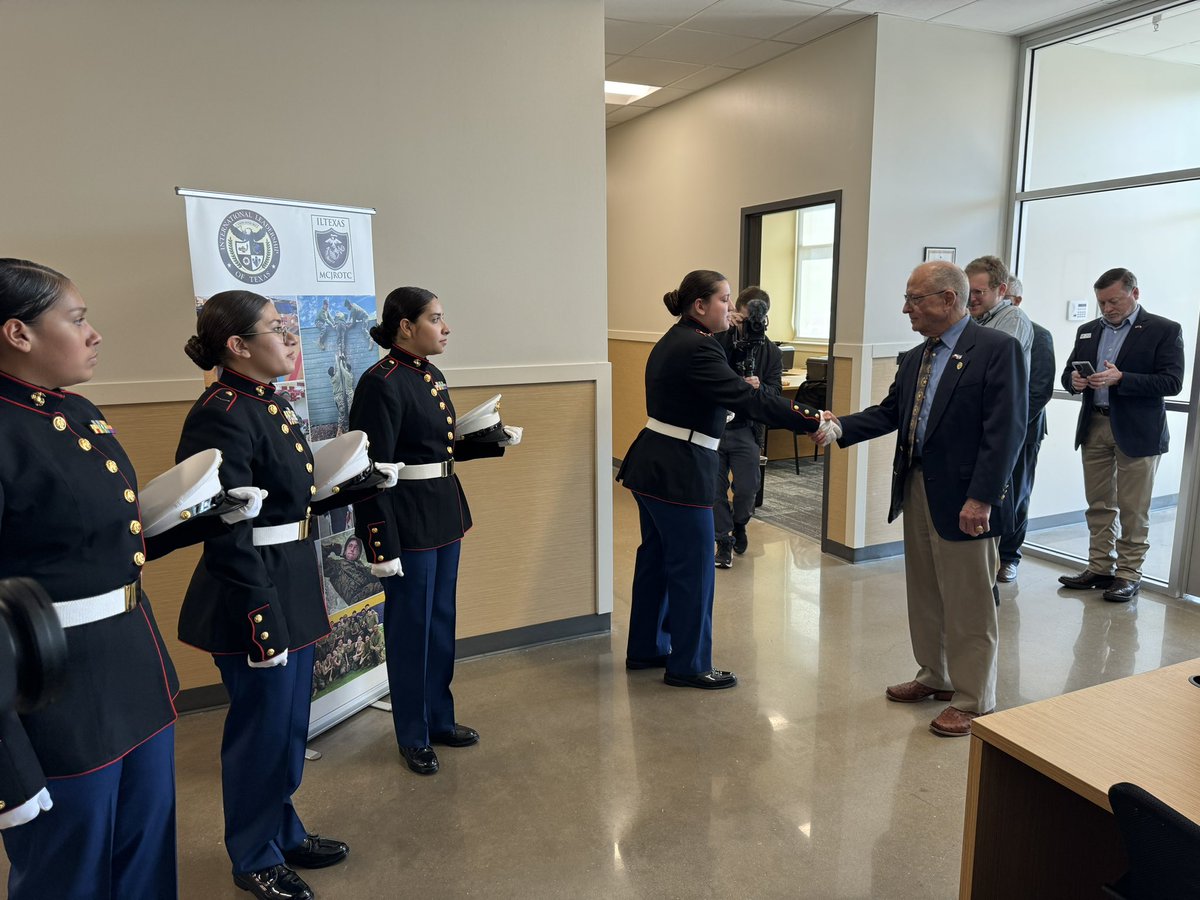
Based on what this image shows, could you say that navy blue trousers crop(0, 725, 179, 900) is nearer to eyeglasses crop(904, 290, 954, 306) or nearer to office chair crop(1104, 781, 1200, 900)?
office chair crop(1104, 781, 1200, 900)

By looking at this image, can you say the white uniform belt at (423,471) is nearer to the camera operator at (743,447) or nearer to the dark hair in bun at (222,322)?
the dark hair in bun at (222,322)

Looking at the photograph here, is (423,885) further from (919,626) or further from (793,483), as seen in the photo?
(793,483)

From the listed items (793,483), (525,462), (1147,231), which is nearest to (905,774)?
(525,462)

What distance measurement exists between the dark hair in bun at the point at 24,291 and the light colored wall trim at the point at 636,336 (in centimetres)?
549

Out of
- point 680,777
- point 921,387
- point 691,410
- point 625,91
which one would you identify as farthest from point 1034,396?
point 625,91

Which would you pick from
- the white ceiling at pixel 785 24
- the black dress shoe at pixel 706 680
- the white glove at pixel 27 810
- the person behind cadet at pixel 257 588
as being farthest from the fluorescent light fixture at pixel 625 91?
the white glove at pixel 27 810

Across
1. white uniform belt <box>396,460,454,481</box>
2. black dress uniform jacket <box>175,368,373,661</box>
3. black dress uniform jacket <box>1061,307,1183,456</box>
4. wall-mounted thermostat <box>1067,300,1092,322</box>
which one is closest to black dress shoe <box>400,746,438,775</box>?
black dress uniform jacket <box>175,368,373,661</box>

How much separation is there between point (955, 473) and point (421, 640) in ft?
6.36

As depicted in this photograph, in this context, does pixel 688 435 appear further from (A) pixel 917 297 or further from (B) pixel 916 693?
(B) pixel 916 693

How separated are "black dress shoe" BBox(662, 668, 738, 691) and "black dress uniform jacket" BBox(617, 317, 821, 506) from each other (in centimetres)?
75

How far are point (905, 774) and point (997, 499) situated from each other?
98 centimetres

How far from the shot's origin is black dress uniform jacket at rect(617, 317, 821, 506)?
3.05 m

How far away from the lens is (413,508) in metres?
2.60

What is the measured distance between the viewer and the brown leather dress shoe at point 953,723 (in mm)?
2930
